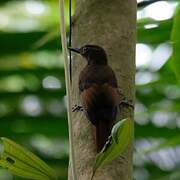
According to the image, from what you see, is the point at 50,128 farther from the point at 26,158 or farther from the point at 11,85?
the point at 26,158

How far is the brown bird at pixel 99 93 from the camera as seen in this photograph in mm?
788

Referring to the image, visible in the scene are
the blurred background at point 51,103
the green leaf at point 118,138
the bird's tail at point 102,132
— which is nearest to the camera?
the green leaf at point 118,138

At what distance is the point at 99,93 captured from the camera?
2.69 ft

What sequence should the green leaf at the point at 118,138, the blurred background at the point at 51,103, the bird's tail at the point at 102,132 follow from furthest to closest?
1. the blurred background at the point at 51,103
2. the bird's tail at the point at 102,132
3. the green leaf at the point at 118,138

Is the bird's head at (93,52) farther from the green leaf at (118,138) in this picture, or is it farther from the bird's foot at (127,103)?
the green leaf at (118,138)

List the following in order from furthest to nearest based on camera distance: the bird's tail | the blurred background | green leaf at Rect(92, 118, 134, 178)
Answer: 1. the blurred background
2. the bird's tail
3. green leaf at Rect(92, 118, 134, 178)

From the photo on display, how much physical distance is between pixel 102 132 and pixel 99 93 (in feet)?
0.20

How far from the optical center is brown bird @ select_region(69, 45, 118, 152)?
79 cm

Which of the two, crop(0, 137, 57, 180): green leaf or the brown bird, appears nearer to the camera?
crop(0, 137, 57, 180): green leaf

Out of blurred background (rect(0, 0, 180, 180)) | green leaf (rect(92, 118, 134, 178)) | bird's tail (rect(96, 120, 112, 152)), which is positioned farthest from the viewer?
blurred background (rect(0, 0, 180, 180))

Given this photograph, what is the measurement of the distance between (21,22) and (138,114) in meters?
0.44

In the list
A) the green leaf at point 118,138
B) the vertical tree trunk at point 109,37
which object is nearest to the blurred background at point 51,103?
the vertical tree trunk at point 109,37

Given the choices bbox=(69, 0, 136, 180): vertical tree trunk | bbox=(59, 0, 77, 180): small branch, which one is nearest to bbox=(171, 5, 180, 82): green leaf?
bbox=(69, 0, 136, 180): vertical tree trunk

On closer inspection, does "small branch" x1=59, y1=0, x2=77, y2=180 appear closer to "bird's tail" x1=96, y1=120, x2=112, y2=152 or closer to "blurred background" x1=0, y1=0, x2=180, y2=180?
"bird's tail" x1=96, y1=120, x2=112, y2=152
